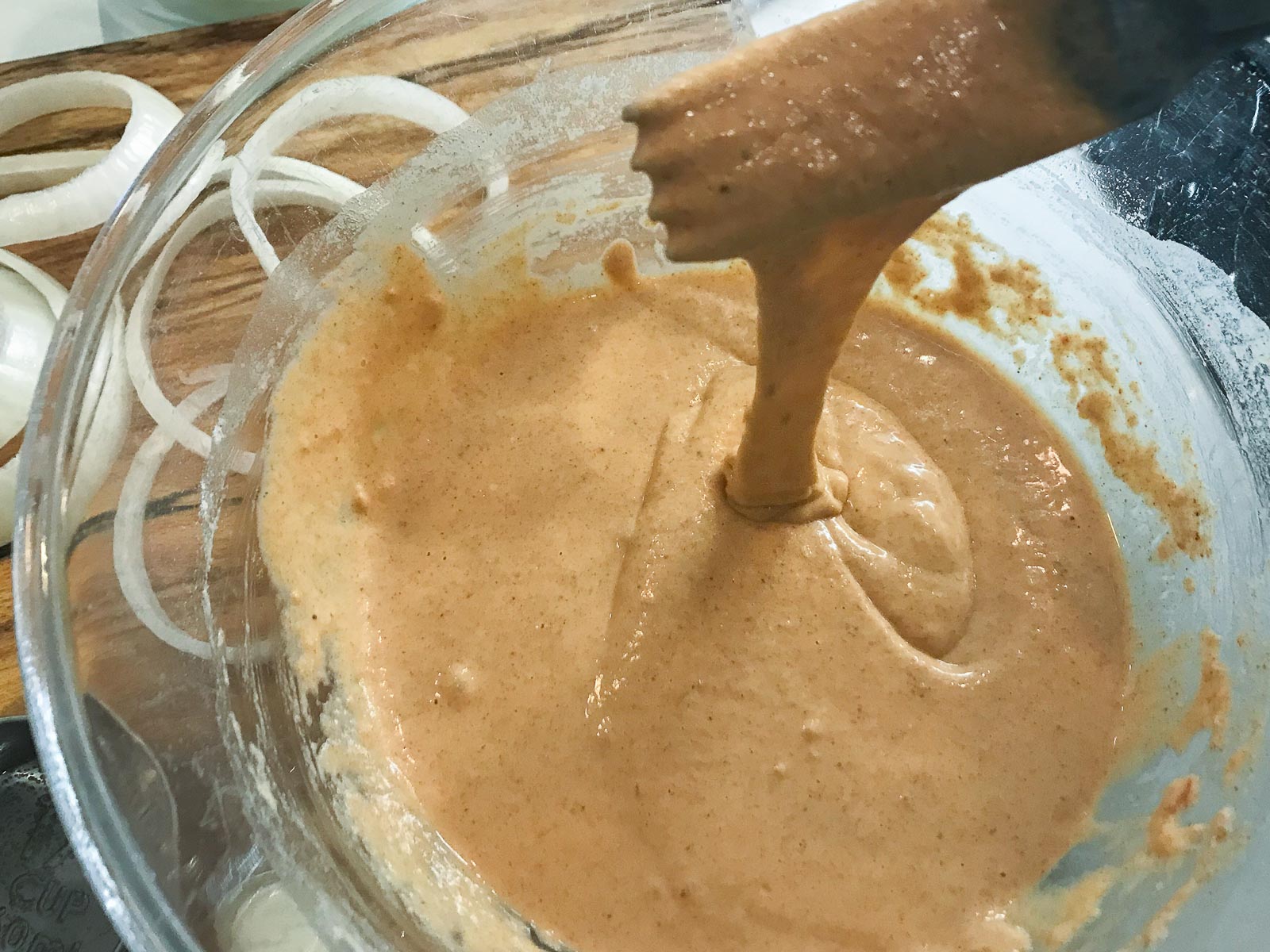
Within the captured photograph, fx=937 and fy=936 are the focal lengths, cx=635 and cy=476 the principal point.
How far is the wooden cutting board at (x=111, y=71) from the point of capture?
161 cm

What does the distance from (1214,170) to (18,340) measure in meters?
1.94

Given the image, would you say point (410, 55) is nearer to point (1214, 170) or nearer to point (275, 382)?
point (275, 382)

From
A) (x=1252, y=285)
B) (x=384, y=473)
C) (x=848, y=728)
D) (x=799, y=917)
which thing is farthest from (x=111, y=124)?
(x=1252, y=285)

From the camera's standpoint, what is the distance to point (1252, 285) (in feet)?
4.89

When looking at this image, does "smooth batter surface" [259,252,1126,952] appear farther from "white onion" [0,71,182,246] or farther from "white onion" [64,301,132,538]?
"white onion" [0,71,182,246]

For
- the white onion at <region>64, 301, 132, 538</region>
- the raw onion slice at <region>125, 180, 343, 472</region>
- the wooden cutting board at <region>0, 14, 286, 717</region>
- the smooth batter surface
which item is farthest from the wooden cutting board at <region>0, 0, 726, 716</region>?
the white onion at <region>64, 301, 132, 538</region>

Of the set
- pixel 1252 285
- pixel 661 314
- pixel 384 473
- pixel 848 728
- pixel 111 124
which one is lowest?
pixel 848 728

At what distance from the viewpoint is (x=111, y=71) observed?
174 cm

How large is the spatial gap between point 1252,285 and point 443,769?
4.81 ft

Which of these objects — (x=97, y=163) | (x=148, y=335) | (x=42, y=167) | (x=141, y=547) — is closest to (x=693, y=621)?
(x=141, y=547)

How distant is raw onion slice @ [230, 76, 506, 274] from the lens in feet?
4.75

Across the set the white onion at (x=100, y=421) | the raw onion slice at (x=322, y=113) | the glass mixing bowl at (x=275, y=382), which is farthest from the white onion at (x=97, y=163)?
the white onion at (x=100, y=421)

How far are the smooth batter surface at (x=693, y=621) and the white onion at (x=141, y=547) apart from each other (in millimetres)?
202

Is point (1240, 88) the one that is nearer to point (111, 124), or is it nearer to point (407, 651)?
point (407, 651)
